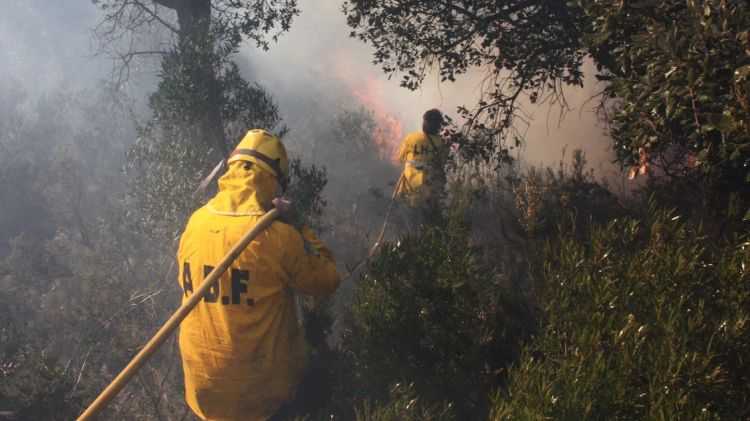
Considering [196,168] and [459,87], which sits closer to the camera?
[196,168]

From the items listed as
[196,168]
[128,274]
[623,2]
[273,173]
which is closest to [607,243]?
[623,2]

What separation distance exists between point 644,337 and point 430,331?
4.28 ft

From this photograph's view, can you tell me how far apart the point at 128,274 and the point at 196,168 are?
3.50 meters

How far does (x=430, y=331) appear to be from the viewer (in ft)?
10.2

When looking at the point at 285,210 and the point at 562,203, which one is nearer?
the point at 285,210

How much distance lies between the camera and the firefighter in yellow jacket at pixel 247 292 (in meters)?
2.74

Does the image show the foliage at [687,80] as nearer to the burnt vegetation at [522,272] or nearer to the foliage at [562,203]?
the burnt vegetation at [522,272]

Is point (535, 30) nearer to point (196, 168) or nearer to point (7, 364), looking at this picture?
point (196, 168)

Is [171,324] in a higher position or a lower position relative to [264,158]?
lower

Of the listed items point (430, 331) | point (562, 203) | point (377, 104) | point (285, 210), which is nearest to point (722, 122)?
point (430, 331)

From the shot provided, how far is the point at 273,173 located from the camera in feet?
9.99

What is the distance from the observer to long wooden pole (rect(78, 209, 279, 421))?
7.46ft

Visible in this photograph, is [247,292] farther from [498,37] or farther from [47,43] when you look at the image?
[47,43]

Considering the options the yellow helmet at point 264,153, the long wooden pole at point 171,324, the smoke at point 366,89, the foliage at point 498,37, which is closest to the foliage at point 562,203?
Result: the foliage at point 498,37
